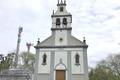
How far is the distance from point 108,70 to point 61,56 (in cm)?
1262

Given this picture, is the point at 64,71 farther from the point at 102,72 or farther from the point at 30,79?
the point at 102,72

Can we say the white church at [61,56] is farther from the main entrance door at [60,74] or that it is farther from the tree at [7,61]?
the tree at [7,61]

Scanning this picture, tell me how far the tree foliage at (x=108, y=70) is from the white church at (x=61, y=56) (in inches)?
405

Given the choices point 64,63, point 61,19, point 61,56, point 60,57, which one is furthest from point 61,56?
point 61,19

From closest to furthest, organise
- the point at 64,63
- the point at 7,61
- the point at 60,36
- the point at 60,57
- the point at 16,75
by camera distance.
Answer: the point at 16,75
the point at 64,63
the point at 60,57
the point at 60,36
the point at 7,61

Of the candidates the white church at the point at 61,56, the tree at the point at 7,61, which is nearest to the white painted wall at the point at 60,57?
the white church at the point at 61,56

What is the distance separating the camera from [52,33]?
24.5m

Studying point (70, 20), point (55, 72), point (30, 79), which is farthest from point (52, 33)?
point (30, 79)

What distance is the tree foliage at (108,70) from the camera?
31.2 m

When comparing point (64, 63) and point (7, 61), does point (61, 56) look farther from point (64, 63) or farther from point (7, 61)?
point (7, 61)

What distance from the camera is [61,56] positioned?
75.7ft

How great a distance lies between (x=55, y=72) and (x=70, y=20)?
710 cm

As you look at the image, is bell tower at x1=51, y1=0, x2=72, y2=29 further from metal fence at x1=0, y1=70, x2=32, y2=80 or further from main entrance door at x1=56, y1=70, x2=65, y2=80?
metal fence at x1=0, y1=70, x2=32, y2=80

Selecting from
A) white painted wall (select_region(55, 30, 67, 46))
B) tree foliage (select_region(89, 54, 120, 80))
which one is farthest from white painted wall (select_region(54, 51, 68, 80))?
tree foliage (select_region(89, 54, 120, 80))
